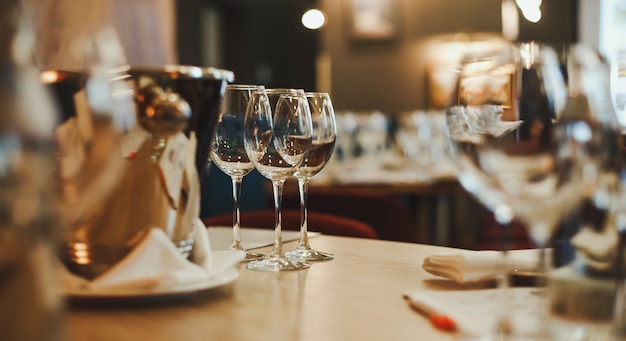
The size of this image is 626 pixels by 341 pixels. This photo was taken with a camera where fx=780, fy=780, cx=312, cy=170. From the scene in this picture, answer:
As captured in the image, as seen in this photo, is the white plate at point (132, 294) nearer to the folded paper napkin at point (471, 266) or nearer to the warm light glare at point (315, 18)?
the folded paper napkin at point (471, 266)

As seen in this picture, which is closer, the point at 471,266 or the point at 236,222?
the point at 471,266

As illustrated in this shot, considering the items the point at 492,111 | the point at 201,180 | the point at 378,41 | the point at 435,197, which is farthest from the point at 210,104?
the point at 378,41

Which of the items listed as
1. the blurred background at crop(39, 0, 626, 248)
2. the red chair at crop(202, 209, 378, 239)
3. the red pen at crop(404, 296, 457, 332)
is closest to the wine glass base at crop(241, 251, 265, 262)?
the red pen at crop(404, 296, 457, 332)

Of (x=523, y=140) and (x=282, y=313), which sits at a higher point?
(x=523, y=140)

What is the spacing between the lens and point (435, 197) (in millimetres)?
3596

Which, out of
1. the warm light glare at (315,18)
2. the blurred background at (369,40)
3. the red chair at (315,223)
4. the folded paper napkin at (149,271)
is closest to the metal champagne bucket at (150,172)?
the folded paper napkin at (149,271)

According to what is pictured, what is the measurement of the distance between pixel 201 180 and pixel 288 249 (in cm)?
36

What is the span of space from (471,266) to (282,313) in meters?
0.23

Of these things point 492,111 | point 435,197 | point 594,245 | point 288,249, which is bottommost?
point 435,197

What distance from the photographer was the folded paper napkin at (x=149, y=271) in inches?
27.6

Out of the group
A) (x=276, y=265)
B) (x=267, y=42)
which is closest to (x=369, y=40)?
(x=267, y=42)

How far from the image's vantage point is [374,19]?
248 inches

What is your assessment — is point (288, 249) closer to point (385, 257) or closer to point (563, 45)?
point (385, 257)

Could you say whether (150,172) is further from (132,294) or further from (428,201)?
(428,201)
